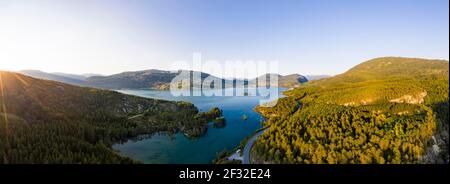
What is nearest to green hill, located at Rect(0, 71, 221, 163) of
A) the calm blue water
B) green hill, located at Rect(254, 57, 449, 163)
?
the calm blue water

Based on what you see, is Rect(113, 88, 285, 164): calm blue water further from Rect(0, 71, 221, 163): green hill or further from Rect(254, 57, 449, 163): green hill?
Rect(254, 57, 449, 163): green hill

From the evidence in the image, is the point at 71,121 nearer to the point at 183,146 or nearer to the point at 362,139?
the point at 183,146

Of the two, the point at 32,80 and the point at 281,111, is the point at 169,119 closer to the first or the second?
the point at 281,111

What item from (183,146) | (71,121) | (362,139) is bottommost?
(183,146)

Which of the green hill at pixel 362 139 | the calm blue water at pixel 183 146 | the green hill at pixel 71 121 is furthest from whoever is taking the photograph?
the calm blue water at pixel 183 146

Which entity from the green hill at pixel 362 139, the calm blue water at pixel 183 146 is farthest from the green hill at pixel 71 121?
the green hill at pixel 362 139

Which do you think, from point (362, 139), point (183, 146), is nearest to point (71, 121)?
point (183, 146)

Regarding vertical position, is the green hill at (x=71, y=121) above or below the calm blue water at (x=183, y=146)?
above

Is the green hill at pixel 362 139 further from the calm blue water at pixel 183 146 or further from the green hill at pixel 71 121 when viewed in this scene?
the green hill at pixel 71 121

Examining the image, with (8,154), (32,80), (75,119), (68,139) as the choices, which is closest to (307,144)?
(68,139)
